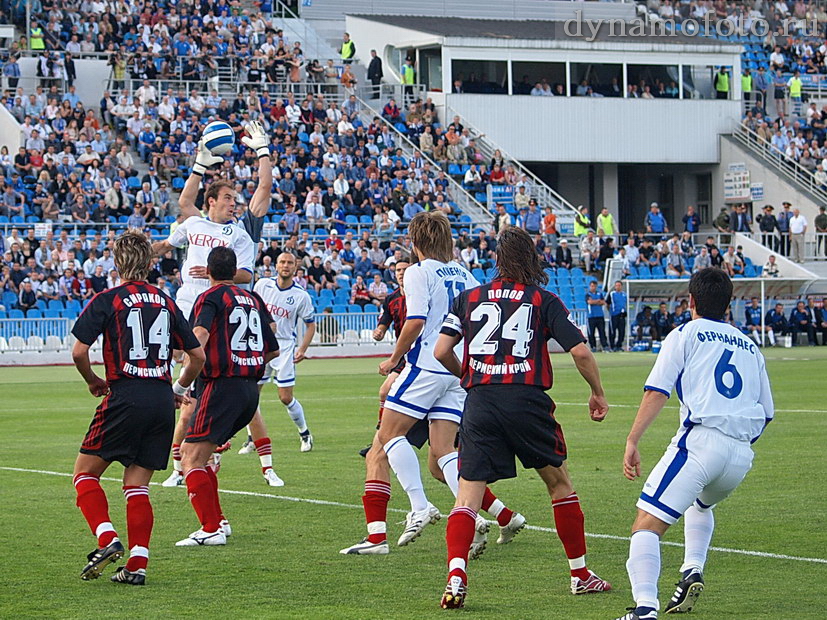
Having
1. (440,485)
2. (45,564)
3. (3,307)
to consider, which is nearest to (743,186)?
(3,307)

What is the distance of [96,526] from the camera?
8234 millimetres

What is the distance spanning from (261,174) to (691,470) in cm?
618

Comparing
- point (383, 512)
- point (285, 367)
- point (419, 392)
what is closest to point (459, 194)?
point (285, 367)

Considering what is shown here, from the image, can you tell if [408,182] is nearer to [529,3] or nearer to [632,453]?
[529,3]

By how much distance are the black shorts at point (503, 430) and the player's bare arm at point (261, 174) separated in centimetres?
454

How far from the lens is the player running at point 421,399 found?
912 cm

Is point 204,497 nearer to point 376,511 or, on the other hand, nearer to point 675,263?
point 376,511

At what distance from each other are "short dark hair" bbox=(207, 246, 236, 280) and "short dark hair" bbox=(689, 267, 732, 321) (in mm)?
3636

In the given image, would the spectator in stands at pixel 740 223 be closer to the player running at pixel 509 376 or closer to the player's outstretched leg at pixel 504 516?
the player's outstretched leg at pixel 504 516

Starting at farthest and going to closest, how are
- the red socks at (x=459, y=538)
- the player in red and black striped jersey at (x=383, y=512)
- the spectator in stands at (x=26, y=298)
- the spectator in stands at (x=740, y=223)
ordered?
the spectator in stands at (x=740, y=223), the spectator in stands at (x=26, y=298), the player in red and black striped jersey at (x=383, y=512), the red socks at (x=459, y=538)

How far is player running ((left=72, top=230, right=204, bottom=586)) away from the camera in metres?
8.21

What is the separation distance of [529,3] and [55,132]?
2721 centimetres

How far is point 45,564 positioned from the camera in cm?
874

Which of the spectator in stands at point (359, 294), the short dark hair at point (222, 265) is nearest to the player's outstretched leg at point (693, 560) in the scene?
the short dark hair at point (222, 265)
